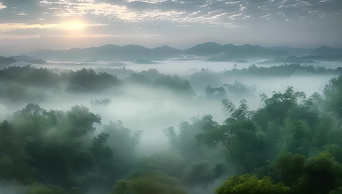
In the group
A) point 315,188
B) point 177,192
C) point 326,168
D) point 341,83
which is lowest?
point 177,192

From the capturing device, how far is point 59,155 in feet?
91.9

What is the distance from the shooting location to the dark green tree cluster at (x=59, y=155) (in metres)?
25.9

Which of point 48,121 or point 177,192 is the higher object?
point 48,121

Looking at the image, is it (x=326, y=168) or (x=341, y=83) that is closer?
(x=326, y=168)

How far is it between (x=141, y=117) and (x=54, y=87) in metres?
24.5

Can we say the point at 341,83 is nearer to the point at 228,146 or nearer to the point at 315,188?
the point at 228,146

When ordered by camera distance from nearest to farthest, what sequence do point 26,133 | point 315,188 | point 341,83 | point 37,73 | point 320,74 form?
point 315,188
point 26,133
point 341,83
point 37,73
point 320,74

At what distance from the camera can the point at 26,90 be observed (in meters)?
55.3

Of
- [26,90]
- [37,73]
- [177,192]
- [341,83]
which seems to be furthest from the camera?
[37,73]

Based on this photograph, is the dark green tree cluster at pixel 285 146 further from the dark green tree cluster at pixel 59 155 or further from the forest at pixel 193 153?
the dark green tree cluster at pixel 59 155

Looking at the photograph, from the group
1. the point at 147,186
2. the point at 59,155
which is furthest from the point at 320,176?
the point at 59,155

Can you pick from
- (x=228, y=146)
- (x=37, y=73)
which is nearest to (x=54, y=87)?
(x=37, y=73)

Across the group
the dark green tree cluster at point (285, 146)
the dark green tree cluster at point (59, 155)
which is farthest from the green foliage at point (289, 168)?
the dark green tree cluster at point (59, 155)

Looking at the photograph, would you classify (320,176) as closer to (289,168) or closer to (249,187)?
(289,168)
